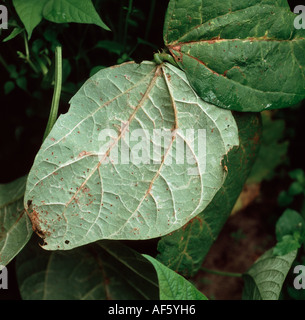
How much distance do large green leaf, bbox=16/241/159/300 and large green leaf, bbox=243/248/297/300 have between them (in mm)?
313

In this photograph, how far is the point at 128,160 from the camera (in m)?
0.85

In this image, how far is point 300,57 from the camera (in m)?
0.91

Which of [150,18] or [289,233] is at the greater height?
[150,18]

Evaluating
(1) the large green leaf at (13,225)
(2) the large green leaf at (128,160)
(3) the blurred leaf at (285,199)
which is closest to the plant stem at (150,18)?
(2) the large green leaf at (128,160)

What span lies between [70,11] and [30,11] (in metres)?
0.09

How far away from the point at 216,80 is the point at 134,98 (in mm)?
198

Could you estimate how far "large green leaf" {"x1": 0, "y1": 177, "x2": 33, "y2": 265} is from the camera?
896mm

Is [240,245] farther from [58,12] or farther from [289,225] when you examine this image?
[58,12]

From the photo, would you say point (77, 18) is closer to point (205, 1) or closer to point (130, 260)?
point (205, 1)

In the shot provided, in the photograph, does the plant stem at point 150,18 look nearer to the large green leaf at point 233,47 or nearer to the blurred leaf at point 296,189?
the large green leaf at point 233,47

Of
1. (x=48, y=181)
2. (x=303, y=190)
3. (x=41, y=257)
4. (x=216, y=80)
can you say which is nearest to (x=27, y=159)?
(x=41, y=257)

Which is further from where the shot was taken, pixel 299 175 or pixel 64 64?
pixel 299 175

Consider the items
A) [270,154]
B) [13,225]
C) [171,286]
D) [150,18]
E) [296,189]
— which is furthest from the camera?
[270,154]

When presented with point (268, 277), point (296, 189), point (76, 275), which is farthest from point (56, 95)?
point (296, 189)
